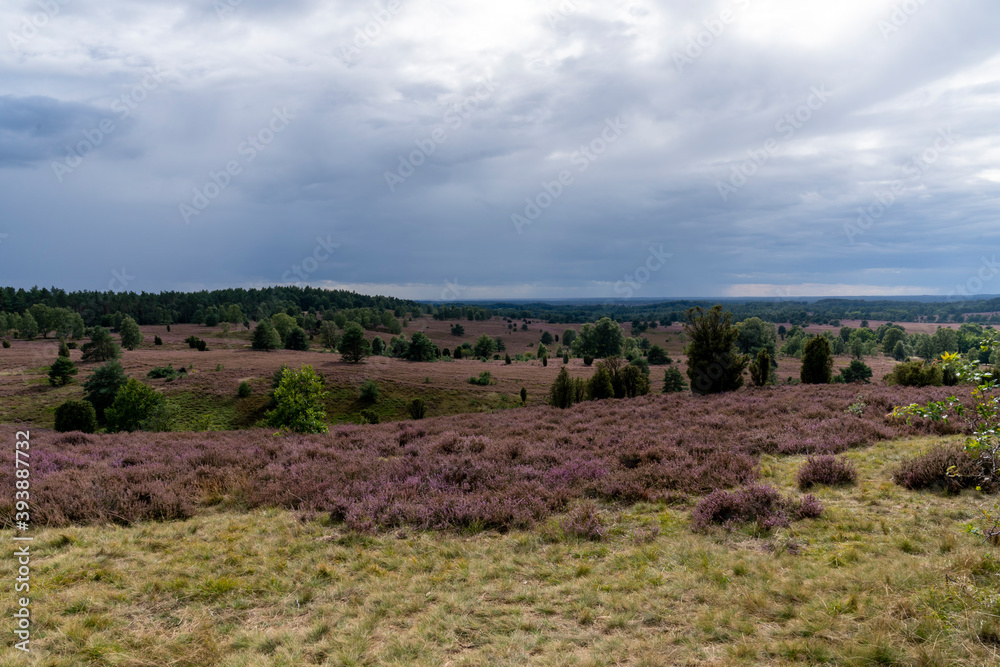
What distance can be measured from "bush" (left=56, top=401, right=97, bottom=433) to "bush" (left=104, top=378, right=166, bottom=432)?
145cm

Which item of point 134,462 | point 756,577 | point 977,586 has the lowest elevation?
point 134,462

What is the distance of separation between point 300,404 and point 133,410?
2330 centimetres

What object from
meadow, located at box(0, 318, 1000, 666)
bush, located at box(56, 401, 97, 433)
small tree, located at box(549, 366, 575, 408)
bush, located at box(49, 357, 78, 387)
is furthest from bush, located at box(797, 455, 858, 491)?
bush, located at box(49, 357, 78, 387)

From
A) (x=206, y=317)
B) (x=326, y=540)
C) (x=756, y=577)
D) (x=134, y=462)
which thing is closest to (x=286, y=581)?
(x=326, y=540)

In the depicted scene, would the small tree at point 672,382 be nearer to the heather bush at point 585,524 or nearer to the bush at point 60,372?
the heather bush at point 585,524

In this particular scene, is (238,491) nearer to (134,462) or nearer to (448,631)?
(134,462)

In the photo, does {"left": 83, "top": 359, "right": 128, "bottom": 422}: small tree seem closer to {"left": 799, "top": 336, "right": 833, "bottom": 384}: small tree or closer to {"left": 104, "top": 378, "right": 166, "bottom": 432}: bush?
{"left": 104, "top": 378, "right": 166, "bottom": 432}: bush

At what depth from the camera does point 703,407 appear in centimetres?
2019

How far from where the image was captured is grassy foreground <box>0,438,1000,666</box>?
4.59 m

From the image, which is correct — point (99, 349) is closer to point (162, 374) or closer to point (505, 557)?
point (162, 374)

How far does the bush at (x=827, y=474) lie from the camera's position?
9.21 m

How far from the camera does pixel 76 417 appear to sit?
35062 millimetres

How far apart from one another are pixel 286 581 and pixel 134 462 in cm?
1052

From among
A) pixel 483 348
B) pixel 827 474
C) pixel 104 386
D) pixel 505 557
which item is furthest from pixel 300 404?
pixel 483 348
